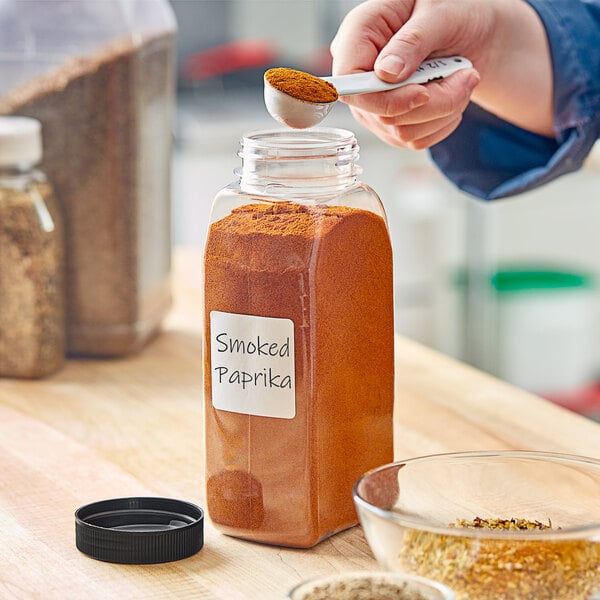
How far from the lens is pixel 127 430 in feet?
3.24

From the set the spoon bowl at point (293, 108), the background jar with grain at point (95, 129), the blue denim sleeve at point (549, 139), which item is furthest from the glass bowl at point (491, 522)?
the background jar with grain at point (95, 129)

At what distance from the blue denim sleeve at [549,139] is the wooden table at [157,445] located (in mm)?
197

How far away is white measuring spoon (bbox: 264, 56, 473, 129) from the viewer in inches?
29.4

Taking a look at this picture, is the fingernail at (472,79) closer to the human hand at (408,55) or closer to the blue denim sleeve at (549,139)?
the human hand at (408,55)

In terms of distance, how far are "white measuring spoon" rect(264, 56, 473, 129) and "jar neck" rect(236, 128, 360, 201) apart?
0.05 ft

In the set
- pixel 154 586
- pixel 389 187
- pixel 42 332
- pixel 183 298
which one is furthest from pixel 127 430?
pixel 389 187

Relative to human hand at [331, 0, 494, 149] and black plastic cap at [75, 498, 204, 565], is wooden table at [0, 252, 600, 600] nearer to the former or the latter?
black plastic cap at [75, 498, 204, 565]

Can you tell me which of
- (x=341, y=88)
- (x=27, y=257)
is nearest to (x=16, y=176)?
(x=27, y=257)

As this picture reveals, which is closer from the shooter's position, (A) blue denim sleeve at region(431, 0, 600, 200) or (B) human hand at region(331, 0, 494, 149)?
(B) human hand at region(331, 0, 494, 149)

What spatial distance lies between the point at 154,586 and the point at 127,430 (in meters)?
0.32

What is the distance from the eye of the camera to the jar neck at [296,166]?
735 mm

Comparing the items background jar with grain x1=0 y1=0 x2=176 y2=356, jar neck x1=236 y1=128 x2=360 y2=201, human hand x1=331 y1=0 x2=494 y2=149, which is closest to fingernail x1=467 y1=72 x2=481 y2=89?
human hand x1=331 y1=0 x2=494 y2=149

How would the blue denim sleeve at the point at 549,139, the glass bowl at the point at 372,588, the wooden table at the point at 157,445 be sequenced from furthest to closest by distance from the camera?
1. the blue denim sleeve at the point at 549,139
2. the wooden table at the point at 157,445
3. the glass bowl at the point at 372,588

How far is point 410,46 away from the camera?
840mm
